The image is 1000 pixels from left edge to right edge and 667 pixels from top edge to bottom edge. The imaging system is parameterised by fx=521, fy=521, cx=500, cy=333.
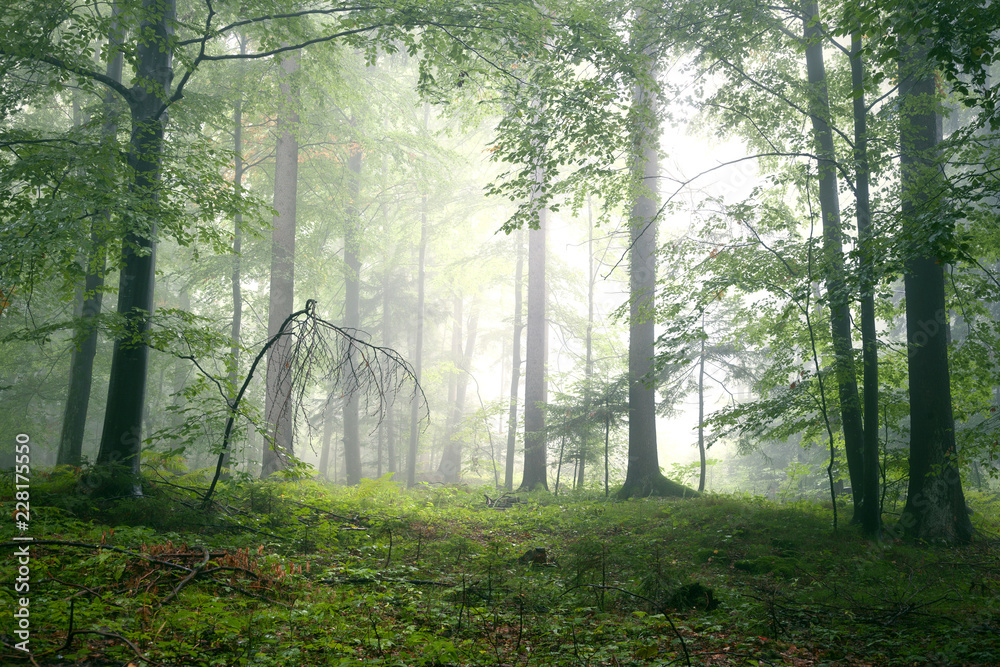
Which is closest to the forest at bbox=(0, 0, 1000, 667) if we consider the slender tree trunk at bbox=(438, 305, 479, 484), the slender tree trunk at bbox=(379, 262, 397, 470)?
the slender tree trunk at bbox=(379, 262, 397, 470)

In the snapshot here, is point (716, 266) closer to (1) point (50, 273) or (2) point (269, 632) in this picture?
(2) point (269, 632)

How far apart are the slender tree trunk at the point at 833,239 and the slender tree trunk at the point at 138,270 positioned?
8121 millimetres

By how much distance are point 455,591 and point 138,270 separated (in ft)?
17.4

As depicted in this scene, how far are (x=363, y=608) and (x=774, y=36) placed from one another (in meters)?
9.28

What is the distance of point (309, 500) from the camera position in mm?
7566

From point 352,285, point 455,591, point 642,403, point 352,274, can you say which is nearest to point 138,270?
point 455,591

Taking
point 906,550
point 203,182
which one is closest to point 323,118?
point 203,182

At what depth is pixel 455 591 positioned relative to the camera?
4637mm

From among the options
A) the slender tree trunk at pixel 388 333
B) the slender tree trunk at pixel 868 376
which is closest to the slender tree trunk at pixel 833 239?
the slender tree trunk at pixel 868 376

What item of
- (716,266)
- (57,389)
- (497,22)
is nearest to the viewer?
(497,22)

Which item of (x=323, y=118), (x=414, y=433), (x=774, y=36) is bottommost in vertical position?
(x=414, y=433)

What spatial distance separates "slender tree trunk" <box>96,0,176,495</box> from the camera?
19.2 feet

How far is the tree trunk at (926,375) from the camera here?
256 inches

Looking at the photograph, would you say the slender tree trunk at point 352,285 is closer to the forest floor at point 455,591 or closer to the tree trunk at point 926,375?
the forest floor at point 455,591
